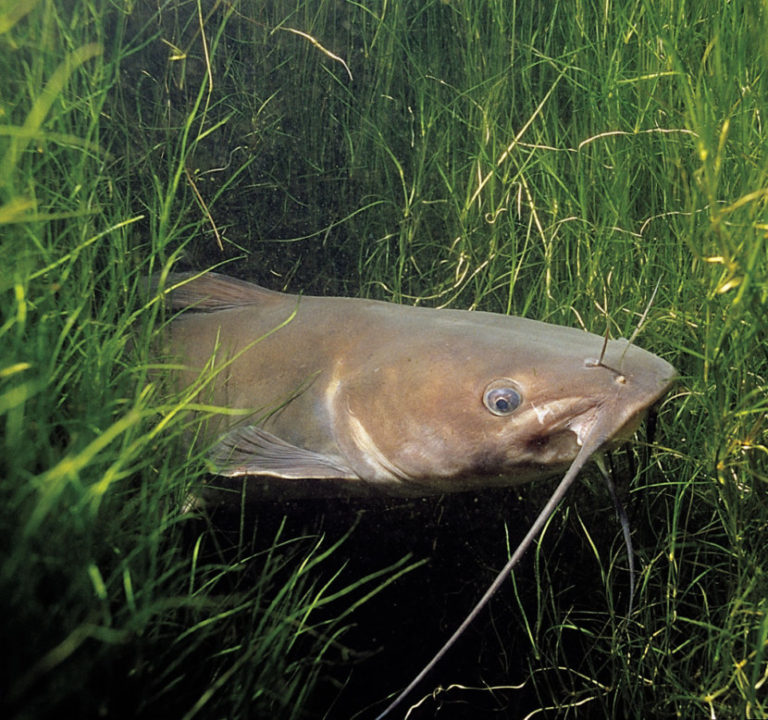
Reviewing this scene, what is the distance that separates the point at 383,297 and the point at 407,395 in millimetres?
1380

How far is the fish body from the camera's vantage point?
1587mm

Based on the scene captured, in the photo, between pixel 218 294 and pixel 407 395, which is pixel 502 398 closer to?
pixel 407 395

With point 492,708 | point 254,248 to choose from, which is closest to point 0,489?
point 492,708

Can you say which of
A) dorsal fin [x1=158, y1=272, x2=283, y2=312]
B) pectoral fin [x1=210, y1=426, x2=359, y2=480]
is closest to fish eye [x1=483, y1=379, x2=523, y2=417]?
pectoral fin [x1=210, y1=426, x2=359, y2=480]

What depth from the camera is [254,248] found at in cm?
321

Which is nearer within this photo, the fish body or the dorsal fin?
the fish body

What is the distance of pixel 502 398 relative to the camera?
1.66m

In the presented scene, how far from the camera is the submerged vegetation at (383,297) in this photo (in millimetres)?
1164

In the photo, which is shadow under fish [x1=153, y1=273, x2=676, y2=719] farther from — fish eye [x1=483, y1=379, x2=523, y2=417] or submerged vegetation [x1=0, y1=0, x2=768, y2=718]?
submerged vegetation [x1=0, y1=0, x2=768, y2=718]

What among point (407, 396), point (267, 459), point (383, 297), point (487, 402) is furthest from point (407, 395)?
point (383, 297)

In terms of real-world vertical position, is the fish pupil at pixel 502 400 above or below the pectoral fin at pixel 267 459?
above

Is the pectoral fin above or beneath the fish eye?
beneath

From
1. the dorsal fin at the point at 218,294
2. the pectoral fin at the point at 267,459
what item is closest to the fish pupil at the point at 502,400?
the pectoral fin at the point at 267,459

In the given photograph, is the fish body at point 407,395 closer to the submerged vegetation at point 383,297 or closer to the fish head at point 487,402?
the fish head at point 487,402
